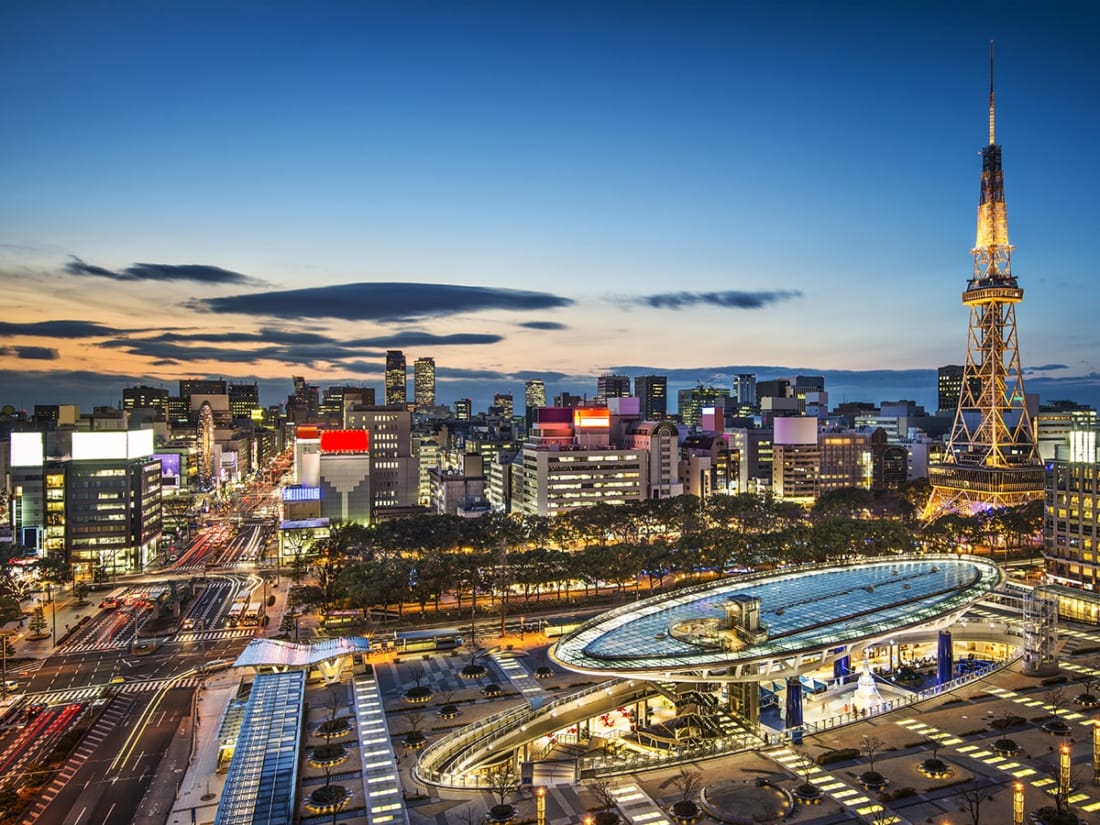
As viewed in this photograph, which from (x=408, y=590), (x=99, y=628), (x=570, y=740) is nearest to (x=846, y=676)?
(x=570, y=740)

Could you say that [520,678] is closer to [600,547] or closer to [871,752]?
[871,752]

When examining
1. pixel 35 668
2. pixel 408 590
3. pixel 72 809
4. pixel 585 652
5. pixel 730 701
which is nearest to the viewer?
pixel 72 809

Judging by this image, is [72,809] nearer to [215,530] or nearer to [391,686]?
[391,686]

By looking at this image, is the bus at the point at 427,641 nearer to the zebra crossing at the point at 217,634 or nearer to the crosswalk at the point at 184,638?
the crosswalk at the point at 184,638

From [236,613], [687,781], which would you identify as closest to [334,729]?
[687,781]

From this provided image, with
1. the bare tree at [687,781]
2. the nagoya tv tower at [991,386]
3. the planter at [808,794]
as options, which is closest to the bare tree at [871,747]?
the planter at [808,794]

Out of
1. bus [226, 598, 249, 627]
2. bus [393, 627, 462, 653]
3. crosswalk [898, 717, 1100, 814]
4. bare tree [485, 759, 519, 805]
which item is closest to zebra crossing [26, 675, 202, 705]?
bus [393, 627, 462, 653]
